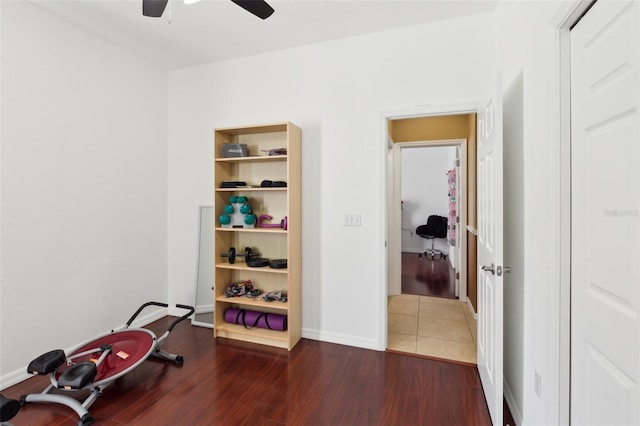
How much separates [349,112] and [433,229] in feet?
16.2

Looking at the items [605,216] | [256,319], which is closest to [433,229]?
[256,319]

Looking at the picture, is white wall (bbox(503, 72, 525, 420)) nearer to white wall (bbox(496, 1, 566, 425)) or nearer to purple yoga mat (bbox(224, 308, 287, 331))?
white wall (bbox(496, 1, 566, 425))

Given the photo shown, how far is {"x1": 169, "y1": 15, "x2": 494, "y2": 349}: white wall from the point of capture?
95.8 inches

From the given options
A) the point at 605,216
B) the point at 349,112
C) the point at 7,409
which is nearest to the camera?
the point at 605,216

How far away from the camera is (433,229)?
6.80 meters

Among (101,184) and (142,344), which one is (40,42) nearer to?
(101,184)

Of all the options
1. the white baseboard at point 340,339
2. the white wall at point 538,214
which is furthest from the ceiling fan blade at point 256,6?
the white baseboard at point 340,339

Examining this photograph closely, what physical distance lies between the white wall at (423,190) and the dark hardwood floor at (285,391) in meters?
5.29

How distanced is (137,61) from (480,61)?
3287 mm

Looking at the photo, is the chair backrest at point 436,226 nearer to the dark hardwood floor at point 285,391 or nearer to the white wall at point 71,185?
the dark hardwood floor at point 285,391

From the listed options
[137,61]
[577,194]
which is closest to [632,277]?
[577,194]

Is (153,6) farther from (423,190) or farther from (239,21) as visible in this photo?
(423,190)

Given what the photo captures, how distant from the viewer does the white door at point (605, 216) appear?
2.87 ft

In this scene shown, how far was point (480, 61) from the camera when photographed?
2.36m
